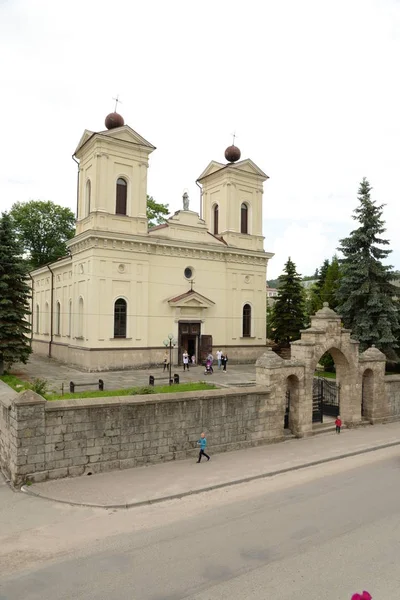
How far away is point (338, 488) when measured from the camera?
11797 mm

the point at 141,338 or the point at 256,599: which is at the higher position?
the point at 141,338

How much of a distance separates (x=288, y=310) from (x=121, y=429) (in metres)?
28.5

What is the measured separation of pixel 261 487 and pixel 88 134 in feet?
85.1

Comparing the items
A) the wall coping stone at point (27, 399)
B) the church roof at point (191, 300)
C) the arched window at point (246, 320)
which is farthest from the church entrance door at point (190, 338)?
the wall coping stone at point (27, 399)

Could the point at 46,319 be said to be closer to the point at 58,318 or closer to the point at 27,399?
the point at 58,318

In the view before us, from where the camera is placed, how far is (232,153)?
36.8 metres

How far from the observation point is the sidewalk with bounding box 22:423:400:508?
10727 millimetres

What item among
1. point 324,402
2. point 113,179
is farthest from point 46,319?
point 324,402

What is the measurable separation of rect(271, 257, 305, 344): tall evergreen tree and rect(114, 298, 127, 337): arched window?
15.3 m

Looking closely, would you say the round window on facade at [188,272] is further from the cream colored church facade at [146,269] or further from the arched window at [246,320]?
the arched window at [246,320]

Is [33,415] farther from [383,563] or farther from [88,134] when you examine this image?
[88,134]

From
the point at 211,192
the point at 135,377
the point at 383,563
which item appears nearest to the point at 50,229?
the point at 211,192

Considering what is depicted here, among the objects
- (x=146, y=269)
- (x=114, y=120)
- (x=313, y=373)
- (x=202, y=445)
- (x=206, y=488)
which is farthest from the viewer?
(x=114, y=120)

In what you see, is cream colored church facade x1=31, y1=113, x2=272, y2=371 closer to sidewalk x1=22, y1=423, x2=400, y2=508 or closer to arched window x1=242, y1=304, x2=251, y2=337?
arched window x1=242, y1=304, x2=251, y2=337
